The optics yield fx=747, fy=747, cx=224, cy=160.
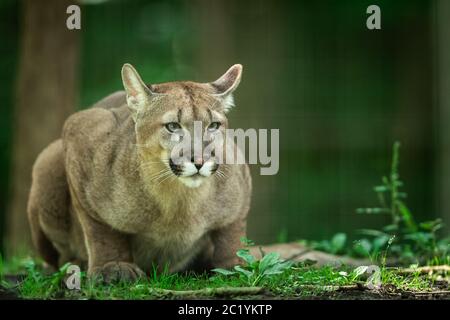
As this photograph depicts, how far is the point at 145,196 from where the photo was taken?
6395 millimetres

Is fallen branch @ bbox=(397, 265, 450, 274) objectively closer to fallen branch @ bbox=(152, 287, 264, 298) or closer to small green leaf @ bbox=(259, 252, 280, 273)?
small green leaf @ bbox=(259, 252, 280, 273)

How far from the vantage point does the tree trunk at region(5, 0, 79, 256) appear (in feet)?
36.4

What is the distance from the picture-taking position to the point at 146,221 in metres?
6.43

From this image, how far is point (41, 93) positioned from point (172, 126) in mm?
5785

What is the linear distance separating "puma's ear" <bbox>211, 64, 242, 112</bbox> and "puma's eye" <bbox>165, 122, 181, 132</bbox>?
513 millimetres

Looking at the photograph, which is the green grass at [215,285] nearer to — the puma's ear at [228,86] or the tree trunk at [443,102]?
the puma's ear at [228,86]

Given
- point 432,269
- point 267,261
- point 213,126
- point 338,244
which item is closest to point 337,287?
point 267,261

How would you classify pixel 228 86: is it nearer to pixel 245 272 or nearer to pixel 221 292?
pixel 245 272

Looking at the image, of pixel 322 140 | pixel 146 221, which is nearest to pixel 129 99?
pixel 146 221

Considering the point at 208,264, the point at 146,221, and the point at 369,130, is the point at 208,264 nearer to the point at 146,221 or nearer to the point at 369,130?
the point at 146,221

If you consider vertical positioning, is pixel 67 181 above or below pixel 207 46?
below

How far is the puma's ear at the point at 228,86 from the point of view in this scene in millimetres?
6336

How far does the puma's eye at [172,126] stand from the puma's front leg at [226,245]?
1.25 metres
